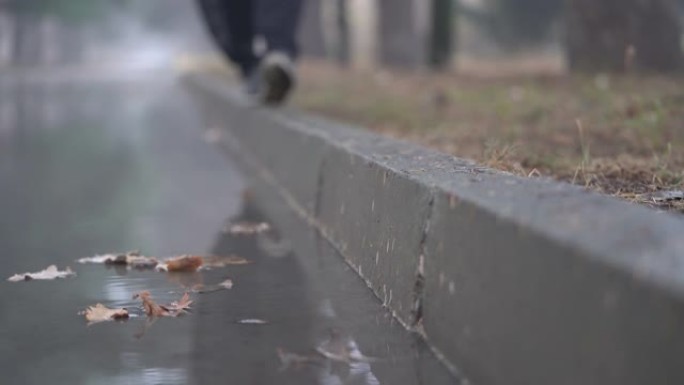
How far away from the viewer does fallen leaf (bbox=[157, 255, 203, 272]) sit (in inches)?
227

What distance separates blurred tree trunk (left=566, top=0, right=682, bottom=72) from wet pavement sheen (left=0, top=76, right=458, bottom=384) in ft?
18.5

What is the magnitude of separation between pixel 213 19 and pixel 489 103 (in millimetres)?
2351

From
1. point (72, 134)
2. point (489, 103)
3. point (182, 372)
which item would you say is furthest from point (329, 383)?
point (72, 134)

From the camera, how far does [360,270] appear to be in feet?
17.9

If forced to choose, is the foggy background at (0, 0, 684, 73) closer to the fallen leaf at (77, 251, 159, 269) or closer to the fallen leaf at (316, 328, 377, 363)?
the fallen leaf at (77, 251, 159, 269)

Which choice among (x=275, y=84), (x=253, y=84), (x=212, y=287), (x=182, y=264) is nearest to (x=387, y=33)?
(x=253, y=84)

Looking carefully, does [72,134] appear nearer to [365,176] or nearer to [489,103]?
[489,103]

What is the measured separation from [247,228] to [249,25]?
14.3 feet

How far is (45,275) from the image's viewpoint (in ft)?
18.5

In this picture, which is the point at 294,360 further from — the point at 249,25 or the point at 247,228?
the point at 249,25

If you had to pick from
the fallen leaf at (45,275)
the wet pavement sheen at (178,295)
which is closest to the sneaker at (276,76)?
the wet pavement sheen at (178,295)

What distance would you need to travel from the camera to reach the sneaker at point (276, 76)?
10.0 m

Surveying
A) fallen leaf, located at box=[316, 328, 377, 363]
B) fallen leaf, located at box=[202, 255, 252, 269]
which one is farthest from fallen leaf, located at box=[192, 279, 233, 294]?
fallen leaf, located at box=[316, 328, 377, 363]

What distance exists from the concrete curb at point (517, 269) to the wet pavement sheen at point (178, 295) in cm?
18
